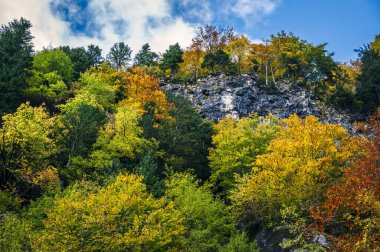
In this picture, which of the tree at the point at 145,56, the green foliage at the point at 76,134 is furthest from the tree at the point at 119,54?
the green foliage at the point at 76,134

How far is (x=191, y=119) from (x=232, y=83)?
71.3 ft

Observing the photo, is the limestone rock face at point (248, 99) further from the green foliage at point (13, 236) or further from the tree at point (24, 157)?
the green foliage at point (13, 236)

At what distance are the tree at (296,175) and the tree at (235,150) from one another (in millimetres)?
7800

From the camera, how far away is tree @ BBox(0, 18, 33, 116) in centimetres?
4250

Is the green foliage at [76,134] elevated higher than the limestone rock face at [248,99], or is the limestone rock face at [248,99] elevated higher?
the limestone rock face at [248,99]

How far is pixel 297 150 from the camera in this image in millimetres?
32375

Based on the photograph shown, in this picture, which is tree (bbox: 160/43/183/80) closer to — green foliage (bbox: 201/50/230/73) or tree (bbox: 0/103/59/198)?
green foliage (bbox: 201/50/230/73)

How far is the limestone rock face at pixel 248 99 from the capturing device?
60181 millimetres

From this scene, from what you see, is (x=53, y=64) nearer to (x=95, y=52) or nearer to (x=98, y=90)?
(x=98, y=90)

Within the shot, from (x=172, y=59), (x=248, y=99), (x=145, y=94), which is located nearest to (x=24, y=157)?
(x=145, y=94)

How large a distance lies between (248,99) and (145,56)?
36901mm

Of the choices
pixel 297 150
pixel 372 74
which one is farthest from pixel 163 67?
pixel 297 150

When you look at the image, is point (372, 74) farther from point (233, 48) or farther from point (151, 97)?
point (151, 97)

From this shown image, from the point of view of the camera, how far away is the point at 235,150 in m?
43.5
